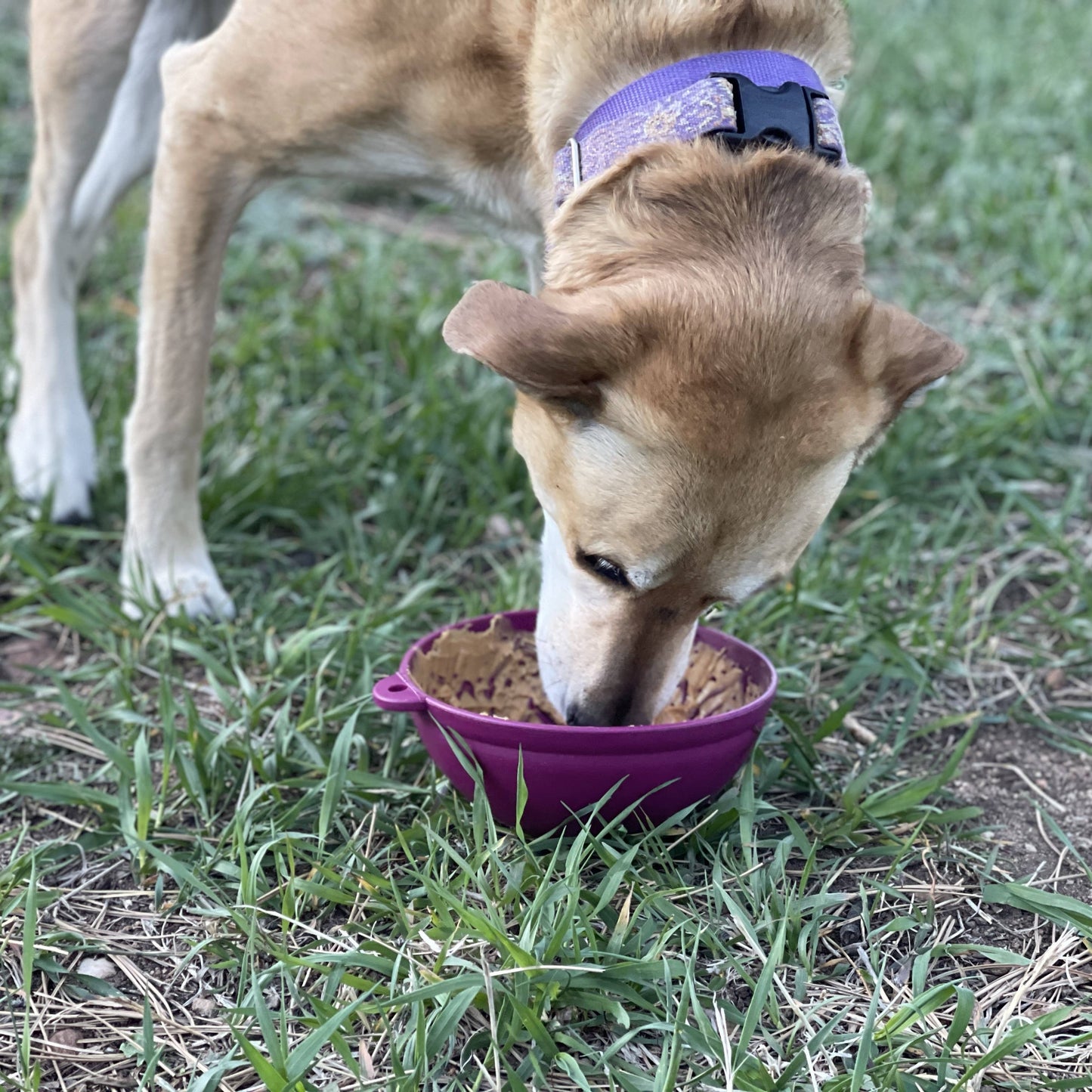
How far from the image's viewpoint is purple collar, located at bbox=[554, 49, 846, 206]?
85.4 inches

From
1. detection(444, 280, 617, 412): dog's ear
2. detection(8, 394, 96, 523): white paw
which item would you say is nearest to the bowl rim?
detection(444, 280, 617, 412): dog's ear

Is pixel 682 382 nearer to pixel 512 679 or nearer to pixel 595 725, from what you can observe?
pixel 595 725

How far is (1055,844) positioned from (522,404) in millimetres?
1285

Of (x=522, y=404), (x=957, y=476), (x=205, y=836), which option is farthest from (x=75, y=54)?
(x=957, y=476)

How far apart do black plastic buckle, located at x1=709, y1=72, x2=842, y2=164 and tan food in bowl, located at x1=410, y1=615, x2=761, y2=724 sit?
96 centimetres

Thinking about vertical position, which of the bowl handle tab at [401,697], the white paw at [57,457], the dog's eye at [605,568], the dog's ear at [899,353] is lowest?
the white paw at [57,457]

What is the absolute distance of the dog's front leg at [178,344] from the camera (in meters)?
2.78

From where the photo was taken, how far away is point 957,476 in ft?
11.9

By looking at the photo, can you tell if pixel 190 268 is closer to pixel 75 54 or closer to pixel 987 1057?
pixel 75 54

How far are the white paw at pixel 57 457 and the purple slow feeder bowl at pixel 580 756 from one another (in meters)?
1.54

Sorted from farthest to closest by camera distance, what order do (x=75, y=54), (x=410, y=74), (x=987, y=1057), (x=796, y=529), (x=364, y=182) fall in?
(x=75, y=54), (x=364, y=182), (x=410, y=74), (x=796, y=529), (x=987, y=1057)

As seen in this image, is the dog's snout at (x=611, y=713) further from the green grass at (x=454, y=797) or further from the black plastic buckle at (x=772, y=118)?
the black plastic buckle at (x=772, y=118)

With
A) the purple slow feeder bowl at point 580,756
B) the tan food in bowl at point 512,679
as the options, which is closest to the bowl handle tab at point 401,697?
the purple slow feeder bowl at point 580,756

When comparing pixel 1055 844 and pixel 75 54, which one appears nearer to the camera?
pixel 1055 844
